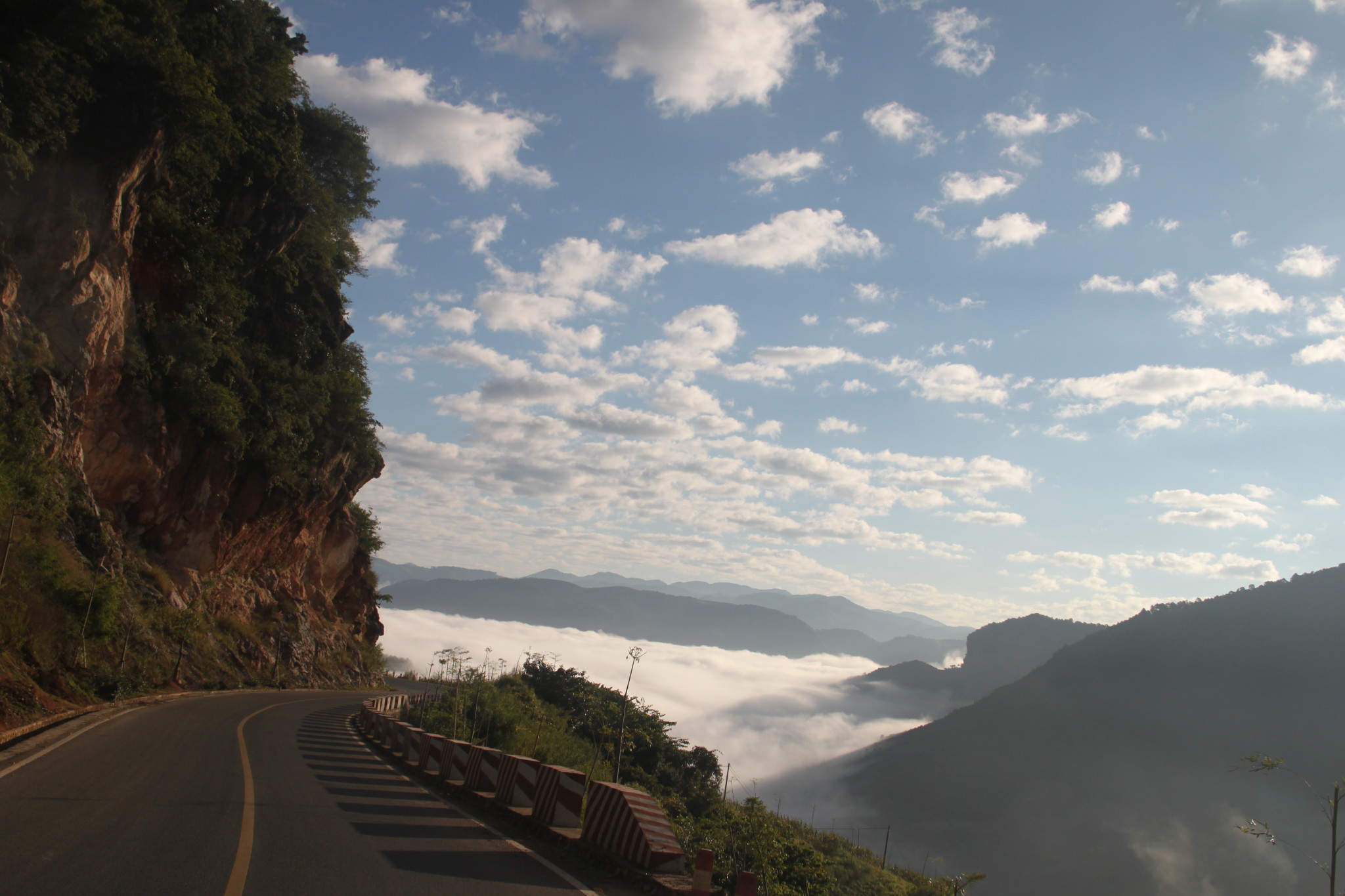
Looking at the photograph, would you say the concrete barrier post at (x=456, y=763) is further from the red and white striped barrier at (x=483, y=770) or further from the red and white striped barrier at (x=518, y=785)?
the red and white striped barrier at (x=518, y=785)

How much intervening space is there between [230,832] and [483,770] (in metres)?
4.90

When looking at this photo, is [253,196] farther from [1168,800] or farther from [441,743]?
[1168,800]

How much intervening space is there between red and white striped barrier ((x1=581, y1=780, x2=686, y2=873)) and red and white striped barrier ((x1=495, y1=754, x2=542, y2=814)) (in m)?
1.73

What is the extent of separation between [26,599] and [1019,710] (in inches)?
5669

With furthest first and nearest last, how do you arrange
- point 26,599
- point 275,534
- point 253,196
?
1. point 275,534
2. point 253,196
3. point 26,599

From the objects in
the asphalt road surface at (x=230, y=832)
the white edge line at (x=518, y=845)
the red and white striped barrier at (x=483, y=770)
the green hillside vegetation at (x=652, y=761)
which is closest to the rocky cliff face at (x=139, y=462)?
the green hillside vegetation at (x=652, y=761)

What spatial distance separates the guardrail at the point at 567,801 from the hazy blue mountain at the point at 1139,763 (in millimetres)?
95778

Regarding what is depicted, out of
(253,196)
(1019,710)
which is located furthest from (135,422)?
(1019,710)

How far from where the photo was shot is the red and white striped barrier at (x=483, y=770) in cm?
1227

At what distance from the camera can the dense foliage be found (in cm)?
2125

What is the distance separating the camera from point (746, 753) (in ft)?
560

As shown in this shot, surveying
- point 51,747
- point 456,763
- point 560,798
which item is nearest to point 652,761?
point 456,763

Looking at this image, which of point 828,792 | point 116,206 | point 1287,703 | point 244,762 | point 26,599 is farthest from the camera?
point 828,792

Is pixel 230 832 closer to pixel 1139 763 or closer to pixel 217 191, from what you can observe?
pixel 217 191
